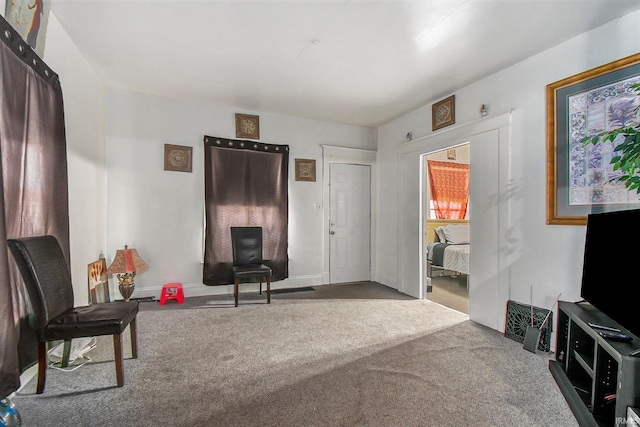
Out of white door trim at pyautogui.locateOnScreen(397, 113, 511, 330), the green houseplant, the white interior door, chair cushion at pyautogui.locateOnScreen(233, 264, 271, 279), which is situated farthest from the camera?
the white interior door

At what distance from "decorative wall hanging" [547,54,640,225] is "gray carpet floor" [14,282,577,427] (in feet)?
4.26

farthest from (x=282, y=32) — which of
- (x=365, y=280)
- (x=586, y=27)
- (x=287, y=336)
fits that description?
(x=365, y=280)

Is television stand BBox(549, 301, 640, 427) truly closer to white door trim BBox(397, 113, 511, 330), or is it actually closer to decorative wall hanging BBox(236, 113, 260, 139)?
white door trim BBox(397, 113, 511, 330)

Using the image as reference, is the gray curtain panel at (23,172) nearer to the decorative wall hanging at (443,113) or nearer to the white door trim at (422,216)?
the white door trim at (422,216)

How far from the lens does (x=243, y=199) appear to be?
14.5 ft

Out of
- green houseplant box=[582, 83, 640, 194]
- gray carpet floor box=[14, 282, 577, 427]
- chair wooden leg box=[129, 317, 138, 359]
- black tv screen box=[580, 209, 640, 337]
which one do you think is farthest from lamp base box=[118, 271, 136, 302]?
green houseplant box=[582, 83, 640, 194]

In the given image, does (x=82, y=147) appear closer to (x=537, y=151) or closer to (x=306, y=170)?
(x=306, y=170)

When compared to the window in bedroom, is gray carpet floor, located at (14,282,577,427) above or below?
below

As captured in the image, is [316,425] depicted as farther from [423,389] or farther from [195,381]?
[195,381]

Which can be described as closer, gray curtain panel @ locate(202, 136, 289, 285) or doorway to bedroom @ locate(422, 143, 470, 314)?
gray curtain panel @ locate(202, 136, 289, 285)

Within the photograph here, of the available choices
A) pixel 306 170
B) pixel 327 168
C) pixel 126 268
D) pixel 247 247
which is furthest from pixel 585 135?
pixel 126 268

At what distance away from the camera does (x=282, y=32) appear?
254 cm

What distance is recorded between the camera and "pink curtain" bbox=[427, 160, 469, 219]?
21.2ft

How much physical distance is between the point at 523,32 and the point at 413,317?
285 centimetres
